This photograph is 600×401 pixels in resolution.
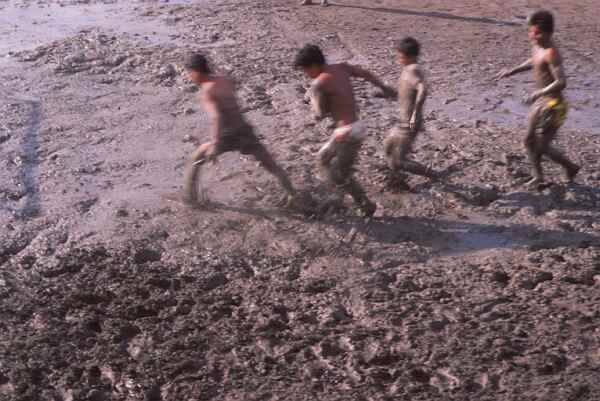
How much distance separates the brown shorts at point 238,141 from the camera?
6453 millimetres

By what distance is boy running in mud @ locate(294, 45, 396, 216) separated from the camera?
603 centimetres

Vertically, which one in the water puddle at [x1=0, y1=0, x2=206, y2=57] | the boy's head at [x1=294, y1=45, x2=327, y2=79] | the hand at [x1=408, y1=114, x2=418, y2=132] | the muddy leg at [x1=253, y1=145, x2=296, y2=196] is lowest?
the water puddle at [x1=0, y1=0, x2=206, y2=57]

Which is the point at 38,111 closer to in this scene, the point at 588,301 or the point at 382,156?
the point at 382,156

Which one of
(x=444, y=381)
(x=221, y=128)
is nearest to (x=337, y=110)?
(x=221, y=128)

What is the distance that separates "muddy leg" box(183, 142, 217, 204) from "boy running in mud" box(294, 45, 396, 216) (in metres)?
0.88

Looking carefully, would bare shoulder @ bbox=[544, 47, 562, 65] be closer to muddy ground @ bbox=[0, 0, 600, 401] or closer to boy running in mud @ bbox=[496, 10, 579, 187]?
boy running in mud @ bbox=[496, 10, 579, 187]

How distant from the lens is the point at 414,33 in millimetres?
12266

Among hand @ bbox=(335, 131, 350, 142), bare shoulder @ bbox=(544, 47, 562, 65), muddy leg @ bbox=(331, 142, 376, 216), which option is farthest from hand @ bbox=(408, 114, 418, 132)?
bare shoulder @ bbox=(544, 47, 562, 65)

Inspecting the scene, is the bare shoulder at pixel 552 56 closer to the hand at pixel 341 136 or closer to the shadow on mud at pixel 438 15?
the hand at pixel 341 136

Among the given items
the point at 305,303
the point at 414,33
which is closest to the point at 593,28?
the point at 414,33

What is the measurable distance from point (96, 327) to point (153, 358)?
561 millimetres

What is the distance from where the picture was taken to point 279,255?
601cm

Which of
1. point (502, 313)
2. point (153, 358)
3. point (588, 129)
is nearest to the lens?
point (153, 358)

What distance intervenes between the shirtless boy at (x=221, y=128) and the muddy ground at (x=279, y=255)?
0.32 meters
